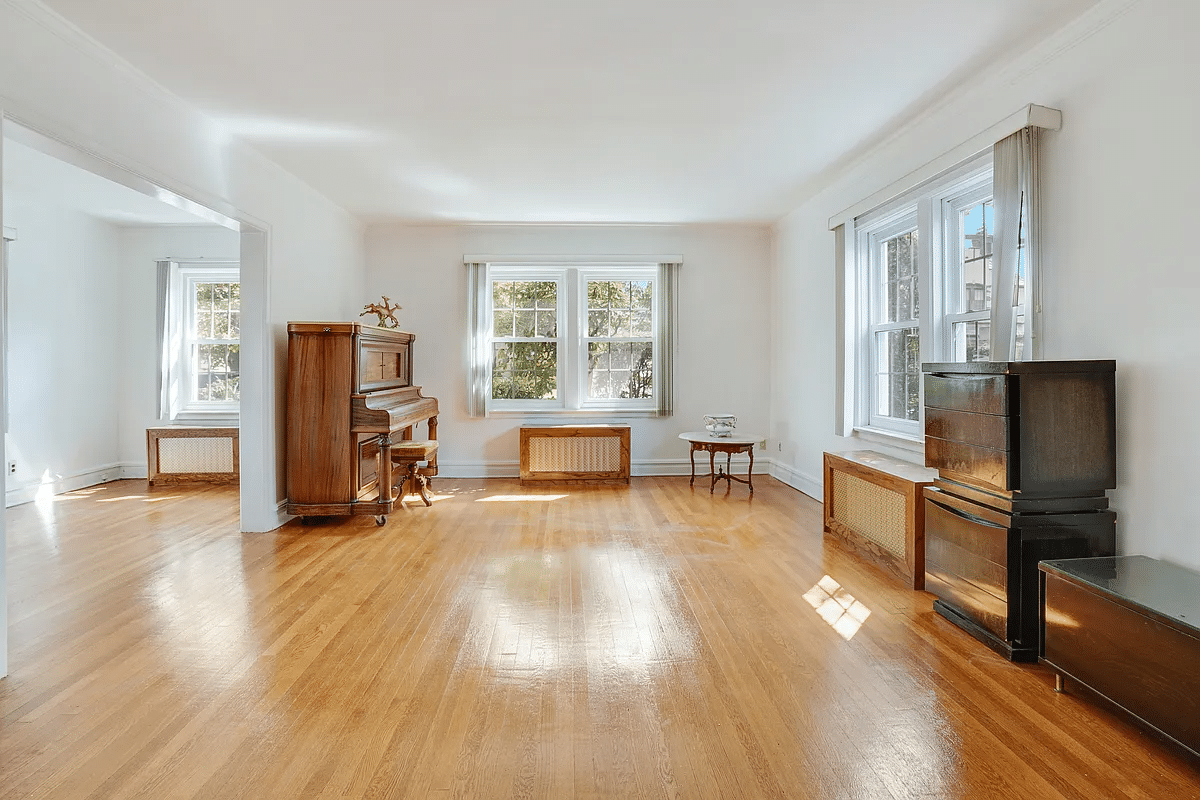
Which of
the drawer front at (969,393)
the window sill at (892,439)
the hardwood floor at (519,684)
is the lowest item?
the hardwood floor at (519,684)

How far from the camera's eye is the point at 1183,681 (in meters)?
2.00

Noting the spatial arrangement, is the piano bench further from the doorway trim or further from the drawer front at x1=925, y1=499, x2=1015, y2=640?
the drawer front at x1=925, y1=499, x2=1015, y2=640

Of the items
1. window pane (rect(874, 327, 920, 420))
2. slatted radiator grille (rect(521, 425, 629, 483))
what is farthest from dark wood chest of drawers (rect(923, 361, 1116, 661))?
slatted radiator grille (rect(521, 425, 629, 483))

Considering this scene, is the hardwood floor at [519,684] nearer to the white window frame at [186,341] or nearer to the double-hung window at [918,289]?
the double-hung window at [918,289]

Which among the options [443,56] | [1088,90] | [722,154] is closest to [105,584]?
[443,56]

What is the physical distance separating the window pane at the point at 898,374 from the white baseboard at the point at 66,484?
282 inches

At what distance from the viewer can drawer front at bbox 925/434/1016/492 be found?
2.84m

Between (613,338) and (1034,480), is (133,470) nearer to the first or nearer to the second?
(613,338)

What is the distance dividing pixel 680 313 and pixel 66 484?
6.21m

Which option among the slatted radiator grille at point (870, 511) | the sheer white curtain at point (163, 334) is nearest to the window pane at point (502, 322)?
the sheer white curtain at point (163, 334)

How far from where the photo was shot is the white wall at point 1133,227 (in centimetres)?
259

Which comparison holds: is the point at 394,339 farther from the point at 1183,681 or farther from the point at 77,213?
the point at 1183,681

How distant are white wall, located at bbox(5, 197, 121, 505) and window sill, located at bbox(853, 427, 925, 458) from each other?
22.8 feet

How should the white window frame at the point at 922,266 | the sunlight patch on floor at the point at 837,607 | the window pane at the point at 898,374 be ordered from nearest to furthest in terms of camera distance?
the sunlight patch on floor at the point at 837,607, the white window frame at the point at 922,266, the window pane at the point at 898,374
